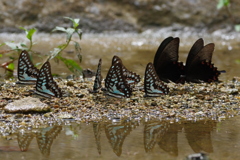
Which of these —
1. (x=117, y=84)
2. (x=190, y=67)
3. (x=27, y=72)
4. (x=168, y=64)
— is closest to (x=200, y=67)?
(x=190, y=67)

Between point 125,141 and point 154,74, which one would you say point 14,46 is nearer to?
point 154,74

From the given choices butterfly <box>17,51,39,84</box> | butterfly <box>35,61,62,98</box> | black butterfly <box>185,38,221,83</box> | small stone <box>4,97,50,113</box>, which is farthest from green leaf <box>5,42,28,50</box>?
black butterfly <box>185,38,221,83</box>

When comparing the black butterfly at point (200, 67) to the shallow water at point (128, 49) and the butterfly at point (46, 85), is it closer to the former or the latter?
the shallow water at point (128, 49)

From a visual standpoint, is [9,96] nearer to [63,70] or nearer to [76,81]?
Result: [76,81]

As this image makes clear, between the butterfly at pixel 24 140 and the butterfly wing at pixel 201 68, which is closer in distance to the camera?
the butterfly at pixel 24 140

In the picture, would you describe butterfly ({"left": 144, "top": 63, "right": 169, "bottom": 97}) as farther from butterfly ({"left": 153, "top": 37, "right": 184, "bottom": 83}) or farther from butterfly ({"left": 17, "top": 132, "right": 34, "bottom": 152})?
butterfly ({"left": 17, "top": 132, "right": 34, "bottom": 152})

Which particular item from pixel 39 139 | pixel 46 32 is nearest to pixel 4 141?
pixel 39 139

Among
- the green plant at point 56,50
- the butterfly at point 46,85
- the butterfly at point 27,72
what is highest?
the green plant at point 56,50

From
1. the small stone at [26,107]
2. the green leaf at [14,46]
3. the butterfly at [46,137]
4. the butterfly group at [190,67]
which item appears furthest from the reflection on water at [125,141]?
the green leaf at [14,46]
